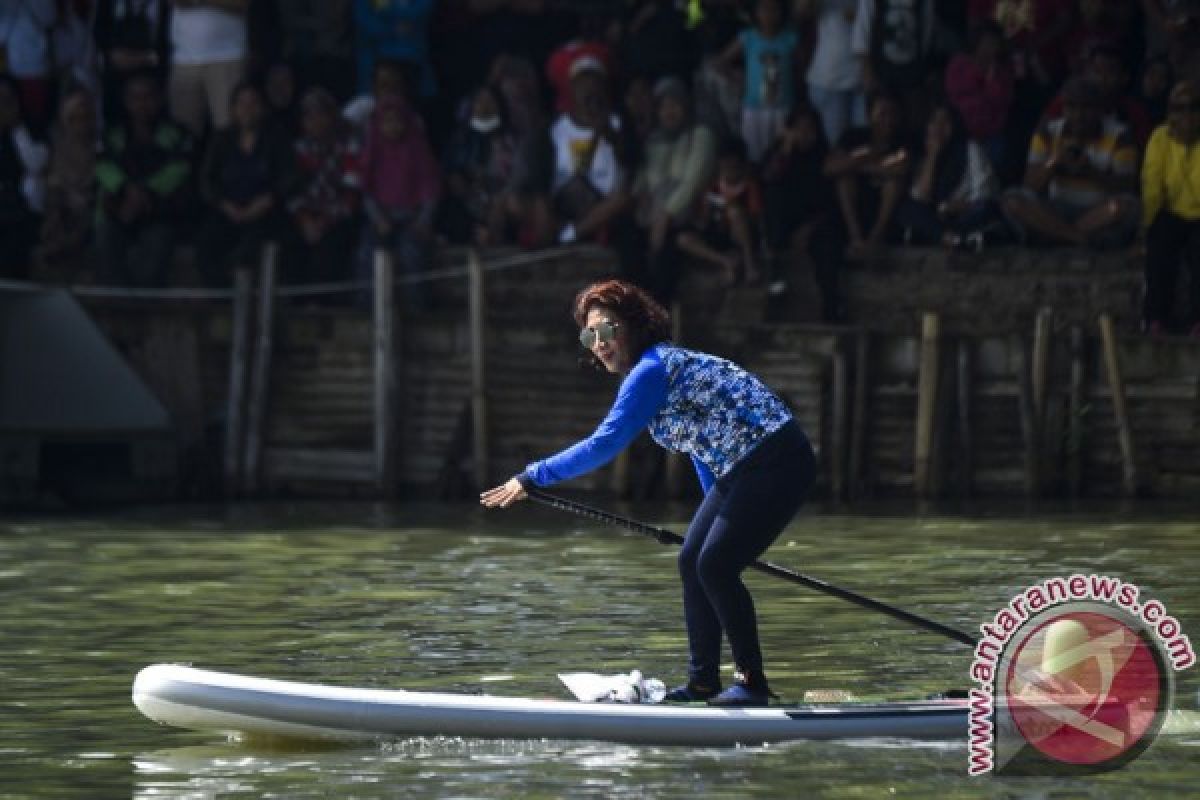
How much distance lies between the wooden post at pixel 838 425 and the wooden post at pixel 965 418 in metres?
0.82

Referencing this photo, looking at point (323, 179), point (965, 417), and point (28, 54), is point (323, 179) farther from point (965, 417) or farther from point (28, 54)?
point (965, 417)

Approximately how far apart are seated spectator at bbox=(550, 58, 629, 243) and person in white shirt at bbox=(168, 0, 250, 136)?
2.39m

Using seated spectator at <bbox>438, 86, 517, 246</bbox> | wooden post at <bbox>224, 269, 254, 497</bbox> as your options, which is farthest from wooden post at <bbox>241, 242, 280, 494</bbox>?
seated spectator at <bbox>438, 86, 517, 246</bbox>

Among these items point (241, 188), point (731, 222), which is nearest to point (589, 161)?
point (731, 222)

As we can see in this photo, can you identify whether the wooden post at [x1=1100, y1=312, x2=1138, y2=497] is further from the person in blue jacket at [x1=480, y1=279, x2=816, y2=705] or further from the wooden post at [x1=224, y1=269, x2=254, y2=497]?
the person in blue jacket at [x1=480, y1=279, x2=816, y2=705]

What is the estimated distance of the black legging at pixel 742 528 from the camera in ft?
39.8

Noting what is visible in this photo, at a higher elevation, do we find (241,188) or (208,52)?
(208,52)

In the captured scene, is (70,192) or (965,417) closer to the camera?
(965,417)

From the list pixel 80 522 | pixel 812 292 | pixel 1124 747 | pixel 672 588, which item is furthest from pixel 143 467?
pixel 1124 747

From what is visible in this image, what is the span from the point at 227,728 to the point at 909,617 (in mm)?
2666

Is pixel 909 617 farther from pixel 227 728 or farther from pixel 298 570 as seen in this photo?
pixel 298 570

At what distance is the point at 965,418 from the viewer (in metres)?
23.4

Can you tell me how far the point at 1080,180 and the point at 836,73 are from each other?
6.19ft

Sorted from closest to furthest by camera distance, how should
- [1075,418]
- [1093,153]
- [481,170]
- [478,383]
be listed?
[1093,153] < [1075,418] < [478,383] < [481,170]
